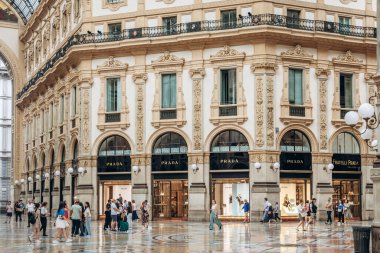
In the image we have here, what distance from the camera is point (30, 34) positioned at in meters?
76.6

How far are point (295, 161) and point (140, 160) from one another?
10373 mm

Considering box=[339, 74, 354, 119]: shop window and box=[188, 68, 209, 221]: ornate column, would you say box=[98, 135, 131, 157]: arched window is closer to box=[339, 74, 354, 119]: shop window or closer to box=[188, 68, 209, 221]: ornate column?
box=[188, 68, 209, 221]: ornate column

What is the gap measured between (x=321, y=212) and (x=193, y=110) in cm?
1062

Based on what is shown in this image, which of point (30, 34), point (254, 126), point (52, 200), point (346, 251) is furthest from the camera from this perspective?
point (30, 34)

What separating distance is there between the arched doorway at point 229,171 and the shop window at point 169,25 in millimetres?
7687

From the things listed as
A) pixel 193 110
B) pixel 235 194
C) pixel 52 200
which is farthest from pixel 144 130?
pixel 52 200

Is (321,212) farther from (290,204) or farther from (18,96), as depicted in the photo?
(18,96)

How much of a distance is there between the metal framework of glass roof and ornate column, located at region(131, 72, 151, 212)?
3437cm

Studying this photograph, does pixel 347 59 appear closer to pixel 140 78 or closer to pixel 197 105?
pixel 197 105

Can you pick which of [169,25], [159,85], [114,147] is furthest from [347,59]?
[114,147]

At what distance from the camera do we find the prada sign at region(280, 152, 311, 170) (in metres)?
46.6

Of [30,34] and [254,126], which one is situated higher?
[30,34]

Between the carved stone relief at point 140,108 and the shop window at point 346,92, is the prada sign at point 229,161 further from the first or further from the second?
the shop window at point 346,92

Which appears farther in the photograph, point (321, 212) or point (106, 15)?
point (106, 15)
